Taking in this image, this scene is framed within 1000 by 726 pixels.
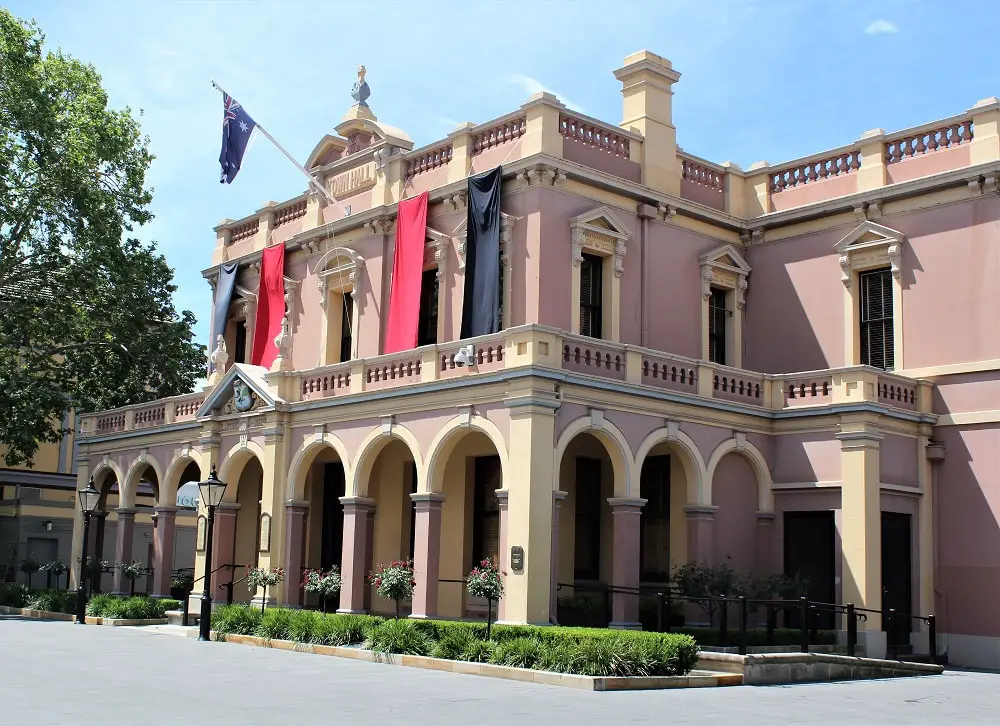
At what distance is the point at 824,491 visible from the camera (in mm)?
23438

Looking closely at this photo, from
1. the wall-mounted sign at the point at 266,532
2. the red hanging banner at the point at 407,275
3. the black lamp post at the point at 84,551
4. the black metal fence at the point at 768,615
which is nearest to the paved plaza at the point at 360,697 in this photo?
the black metal fence at the point at 768,615

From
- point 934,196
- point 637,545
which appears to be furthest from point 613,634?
point 934,196

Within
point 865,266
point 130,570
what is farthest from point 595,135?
point 130,570

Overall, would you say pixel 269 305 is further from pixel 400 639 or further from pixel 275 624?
pixel 400 639

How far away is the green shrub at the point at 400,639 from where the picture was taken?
1977cm

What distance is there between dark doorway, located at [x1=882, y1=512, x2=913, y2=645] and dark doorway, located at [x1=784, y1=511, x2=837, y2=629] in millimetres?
1061

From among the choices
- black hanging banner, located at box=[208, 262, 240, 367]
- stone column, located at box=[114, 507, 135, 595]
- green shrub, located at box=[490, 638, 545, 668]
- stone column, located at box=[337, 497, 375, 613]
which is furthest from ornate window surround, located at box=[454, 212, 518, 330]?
stone column, located at box=[114, 507, 135, 595]

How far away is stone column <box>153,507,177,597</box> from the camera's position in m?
29.8

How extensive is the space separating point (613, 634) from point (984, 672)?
28.2ft

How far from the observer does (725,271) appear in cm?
2728

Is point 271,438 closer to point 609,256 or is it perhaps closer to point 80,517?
point 609,256

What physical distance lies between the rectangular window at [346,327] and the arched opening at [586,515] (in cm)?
719

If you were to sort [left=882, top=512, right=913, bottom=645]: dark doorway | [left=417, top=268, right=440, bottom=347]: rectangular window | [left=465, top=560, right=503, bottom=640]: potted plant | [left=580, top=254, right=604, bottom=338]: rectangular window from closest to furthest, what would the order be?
[left=465, top=560, right=503, bottom=640]: potted plant → [left=882, top=512, right=913, bottom=645]: dark doorway → [left=580, top=254, right=604, bottom=338]: rectangular window → [left=417, top=268, right=440, bottom=347]: rectangular window

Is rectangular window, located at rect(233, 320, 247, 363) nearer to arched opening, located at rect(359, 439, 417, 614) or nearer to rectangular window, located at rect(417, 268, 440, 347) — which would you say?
rectangular window, located at rect(417, 268, 440, 347)
